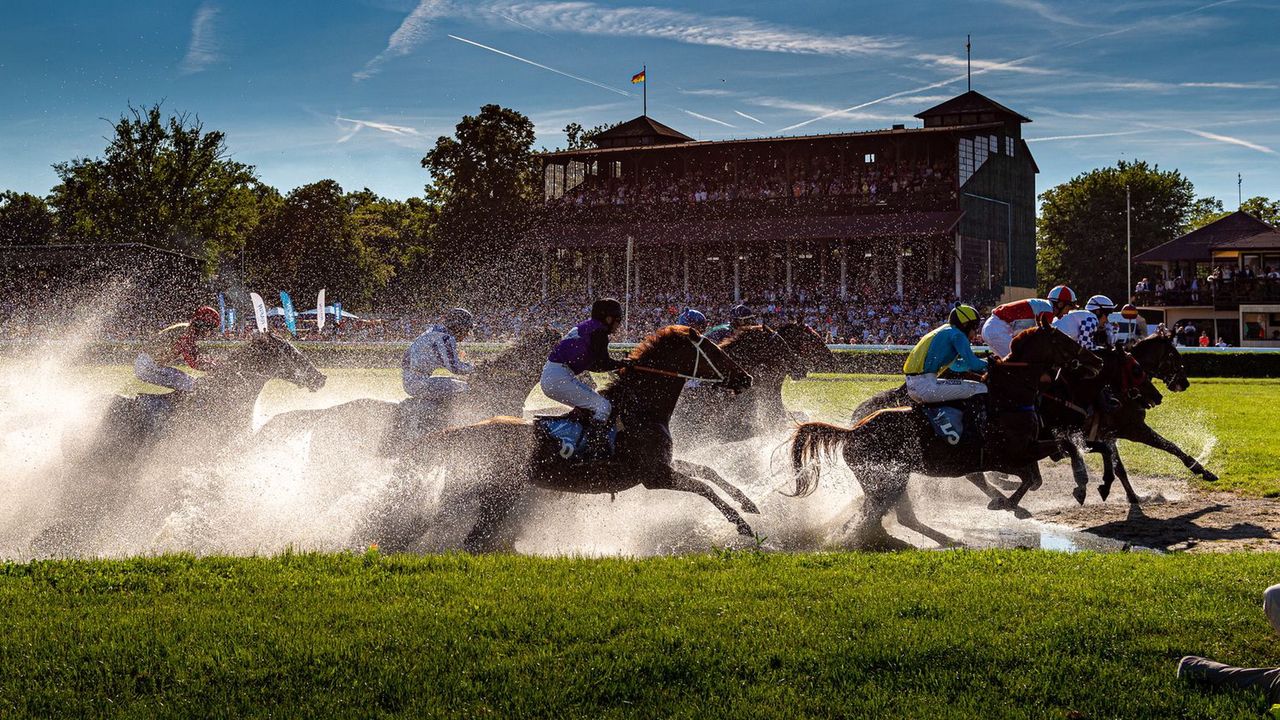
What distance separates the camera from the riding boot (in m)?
8.85

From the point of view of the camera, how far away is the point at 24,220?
88.9m

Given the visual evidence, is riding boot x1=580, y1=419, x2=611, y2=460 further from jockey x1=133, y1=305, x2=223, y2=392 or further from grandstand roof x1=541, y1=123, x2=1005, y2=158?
grandstand roof x1=541, y1=123, x2=1005, y2=158

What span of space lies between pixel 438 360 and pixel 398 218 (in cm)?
7209

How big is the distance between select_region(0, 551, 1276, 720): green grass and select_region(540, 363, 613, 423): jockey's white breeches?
1494 millimetres

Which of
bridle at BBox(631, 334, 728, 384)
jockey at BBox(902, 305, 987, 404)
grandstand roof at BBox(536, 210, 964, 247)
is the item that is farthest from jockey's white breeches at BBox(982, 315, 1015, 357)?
grandstand roof at BBox(536, 210, 964, 247)

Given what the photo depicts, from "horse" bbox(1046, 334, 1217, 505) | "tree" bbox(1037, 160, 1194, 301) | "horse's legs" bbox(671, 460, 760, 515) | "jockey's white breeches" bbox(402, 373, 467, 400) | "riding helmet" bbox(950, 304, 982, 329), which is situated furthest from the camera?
"tree" bbox(1037, 160, 1194, 301)

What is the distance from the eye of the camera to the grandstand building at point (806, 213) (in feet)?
152

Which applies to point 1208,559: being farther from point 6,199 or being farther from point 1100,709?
point 6,199

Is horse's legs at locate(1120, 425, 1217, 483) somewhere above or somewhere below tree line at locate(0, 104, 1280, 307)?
below

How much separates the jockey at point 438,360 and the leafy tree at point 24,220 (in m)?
85.1

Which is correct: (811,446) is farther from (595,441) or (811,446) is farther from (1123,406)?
A: (1123,406)

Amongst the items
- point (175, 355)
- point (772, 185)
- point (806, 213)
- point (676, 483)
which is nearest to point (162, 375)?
point (175, 355)

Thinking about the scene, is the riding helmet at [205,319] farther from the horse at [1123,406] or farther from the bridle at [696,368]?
the horse at [1123,406]

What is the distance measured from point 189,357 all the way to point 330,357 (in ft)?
75.5
